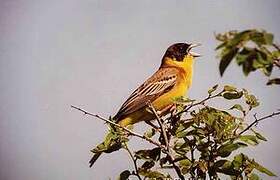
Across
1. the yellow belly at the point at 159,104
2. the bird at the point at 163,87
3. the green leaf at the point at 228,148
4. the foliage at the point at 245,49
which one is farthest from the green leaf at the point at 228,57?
the yellow belly at the point at 159,104

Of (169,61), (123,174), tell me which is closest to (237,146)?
(123,174)

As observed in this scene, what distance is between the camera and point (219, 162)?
1.01 m

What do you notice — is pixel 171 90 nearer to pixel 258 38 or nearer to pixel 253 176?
pixel 253 176

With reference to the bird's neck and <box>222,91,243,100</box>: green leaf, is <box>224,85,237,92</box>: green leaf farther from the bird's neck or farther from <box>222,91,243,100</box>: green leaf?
the bird's neck

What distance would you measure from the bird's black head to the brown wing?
168mm

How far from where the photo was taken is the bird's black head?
2.88 meters

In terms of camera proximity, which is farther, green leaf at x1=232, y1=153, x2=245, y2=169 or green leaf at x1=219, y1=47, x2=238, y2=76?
green leaf at x1=232, y1=153, x2=245, y2=169

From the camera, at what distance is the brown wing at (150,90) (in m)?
2.44

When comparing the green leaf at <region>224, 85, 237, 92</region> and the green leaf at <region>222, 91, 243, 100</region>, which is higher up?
the green leaf at <region>224, 85, 237, 92</region>

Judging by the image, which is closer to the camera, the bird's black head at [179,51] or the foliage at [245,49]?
the foliage at [245,49]

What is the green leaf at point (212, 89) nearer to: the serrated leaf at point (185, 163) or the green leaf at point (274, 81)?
the serrated leaf at point (185, 163)

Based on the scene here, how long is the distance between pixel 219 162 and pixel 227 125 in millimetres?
97

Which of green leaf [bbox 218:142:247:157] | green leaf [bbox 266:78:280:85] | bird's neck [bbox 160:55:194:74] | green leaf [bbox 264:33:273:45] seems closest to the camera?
green leaf [bbox 264:33:273:45]

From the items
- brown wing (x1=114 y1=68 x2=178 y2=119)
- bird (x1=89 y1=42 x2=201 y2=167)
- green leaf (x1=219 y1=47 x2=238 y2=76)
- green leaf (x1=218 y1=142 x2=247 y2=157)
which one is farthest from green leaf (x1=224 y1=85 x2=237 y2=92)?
brown wing (x1=114 y1=68 x2=178 y2=119)
